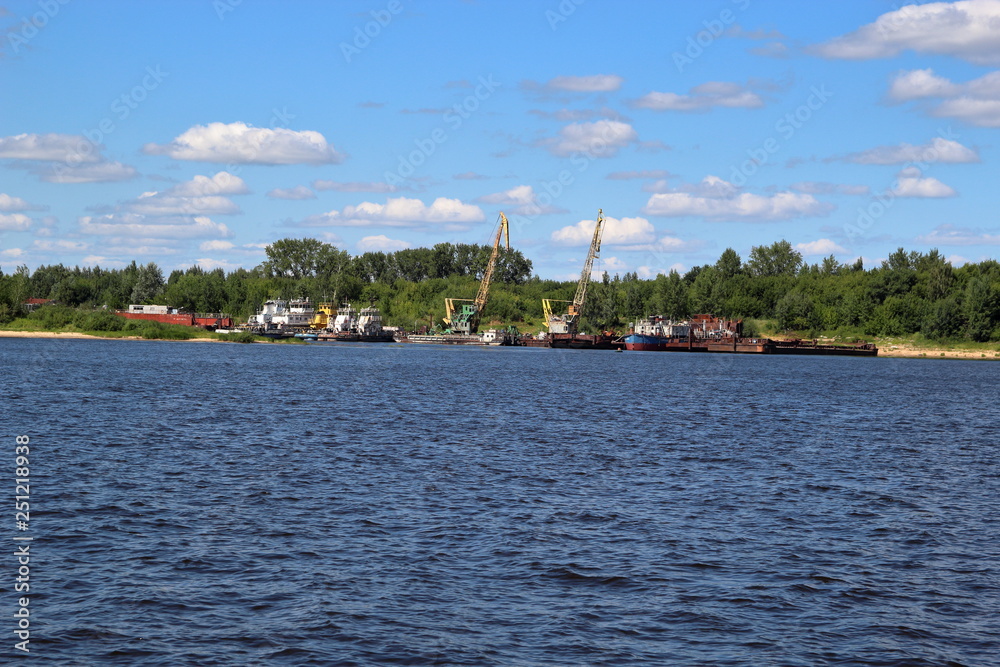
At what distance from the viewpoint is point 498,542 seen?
23766 millimetres

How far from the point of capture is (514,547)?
918 inches

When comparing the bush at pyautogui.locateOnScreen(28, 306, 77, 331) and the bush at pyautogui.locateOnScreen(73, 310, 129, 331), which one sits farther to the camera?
the bush at pyautogui.locateOnScreen(73, 310, 129, 331)

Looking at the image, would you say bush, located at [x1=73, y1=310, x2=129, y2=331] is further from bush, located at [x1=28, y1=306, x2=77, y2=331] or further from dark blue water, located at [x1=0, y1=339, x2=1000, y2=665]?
dark blue water, located at [x1=0, y1=339, x2=1000, y2=665]

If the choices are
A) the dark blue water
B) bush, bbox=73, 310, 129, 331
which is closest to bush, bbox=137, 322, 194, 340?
bush, bbox=73, 310, 129, 331

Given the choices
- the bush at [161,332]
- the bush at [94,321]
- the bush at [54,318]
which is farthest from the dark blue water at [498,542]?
the bush at [54,318]

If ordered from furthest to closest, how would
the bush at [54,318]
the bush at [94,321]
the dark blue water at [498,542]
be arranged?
the bush at [94,321] → the bush at [54,318] → the dark blue water at [498,542]

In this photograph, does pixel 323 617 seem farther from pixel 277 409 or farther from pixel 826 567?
pixel 277 409

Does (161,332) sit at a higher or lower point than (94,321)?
lower

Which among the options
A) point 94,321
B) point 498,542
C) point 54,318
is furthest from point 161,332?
point 498,542

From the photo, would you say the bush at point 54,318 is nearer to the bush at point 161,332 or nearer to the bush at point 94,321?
the bush at point 94,321

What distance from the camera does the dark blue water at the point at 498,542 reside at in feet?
55.9

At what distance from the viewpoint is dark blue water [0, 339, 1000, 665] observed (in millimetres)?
17047

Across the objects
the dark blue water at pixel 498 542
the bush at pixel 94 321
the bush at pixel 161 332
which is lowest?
the dark blue water at pixel 498 542

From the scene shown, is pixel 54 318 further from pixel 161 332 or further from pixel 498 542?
pixel 498 542
